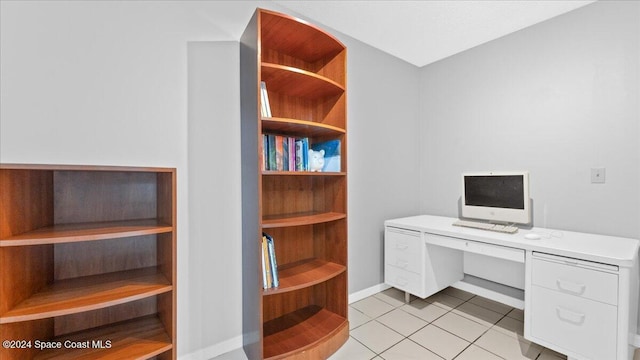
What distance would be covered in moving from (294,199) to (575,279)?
69.3 inches

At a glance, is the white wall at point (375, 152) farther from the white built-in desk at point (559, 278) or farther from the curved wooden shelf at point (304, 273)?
the curved wooden shelf at point (304, 273)

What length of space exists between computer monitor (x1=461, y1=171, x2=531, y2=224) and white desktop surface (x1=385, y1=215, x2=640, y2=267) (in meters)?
0.20

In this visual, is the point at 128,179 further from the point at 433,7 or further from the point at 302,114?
the point at 433,7

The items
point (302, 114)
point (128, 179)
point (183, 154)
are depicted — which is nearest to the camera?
point (128, 179)

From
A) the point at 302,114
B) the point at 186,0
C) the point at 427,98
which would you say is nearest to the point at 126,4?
the point at 186,0

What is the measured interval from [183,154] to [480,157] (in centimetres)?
259

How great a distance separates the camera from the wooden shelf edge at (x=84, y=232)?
3.15 feet

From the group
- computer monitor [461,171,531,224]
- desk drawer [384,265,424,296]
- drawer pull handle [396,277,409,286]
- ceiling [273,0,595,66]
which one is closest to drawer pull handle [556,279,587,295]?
computer monitor [461,171,531,224]

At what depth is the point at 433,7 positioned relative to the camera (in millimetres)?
1982

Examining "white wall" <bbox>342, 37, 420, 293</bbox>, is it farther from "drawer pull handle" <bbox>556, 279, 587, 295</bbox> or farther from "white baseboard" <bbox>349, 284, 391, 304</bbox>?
"drawer pull handle" <bbox>556, 279, 587, 295</bbox>

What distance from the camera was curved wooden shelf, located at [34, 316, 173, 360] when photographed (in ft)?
3.69

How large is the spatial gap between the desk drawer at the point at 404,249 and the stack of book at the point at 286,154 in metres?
0.94

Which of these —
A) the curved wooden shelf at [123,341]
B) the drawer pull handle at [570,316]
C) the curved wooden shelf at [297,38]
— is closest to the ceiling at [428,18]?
the curved wooden shelf at [297,38]

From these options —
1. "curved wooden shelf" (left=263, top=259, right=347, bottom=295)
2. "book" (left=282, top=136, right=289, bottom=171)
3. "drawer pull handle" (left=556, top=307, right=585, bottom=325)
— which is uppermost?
"book" (left=282, top=136, right=289, bottom=171)
